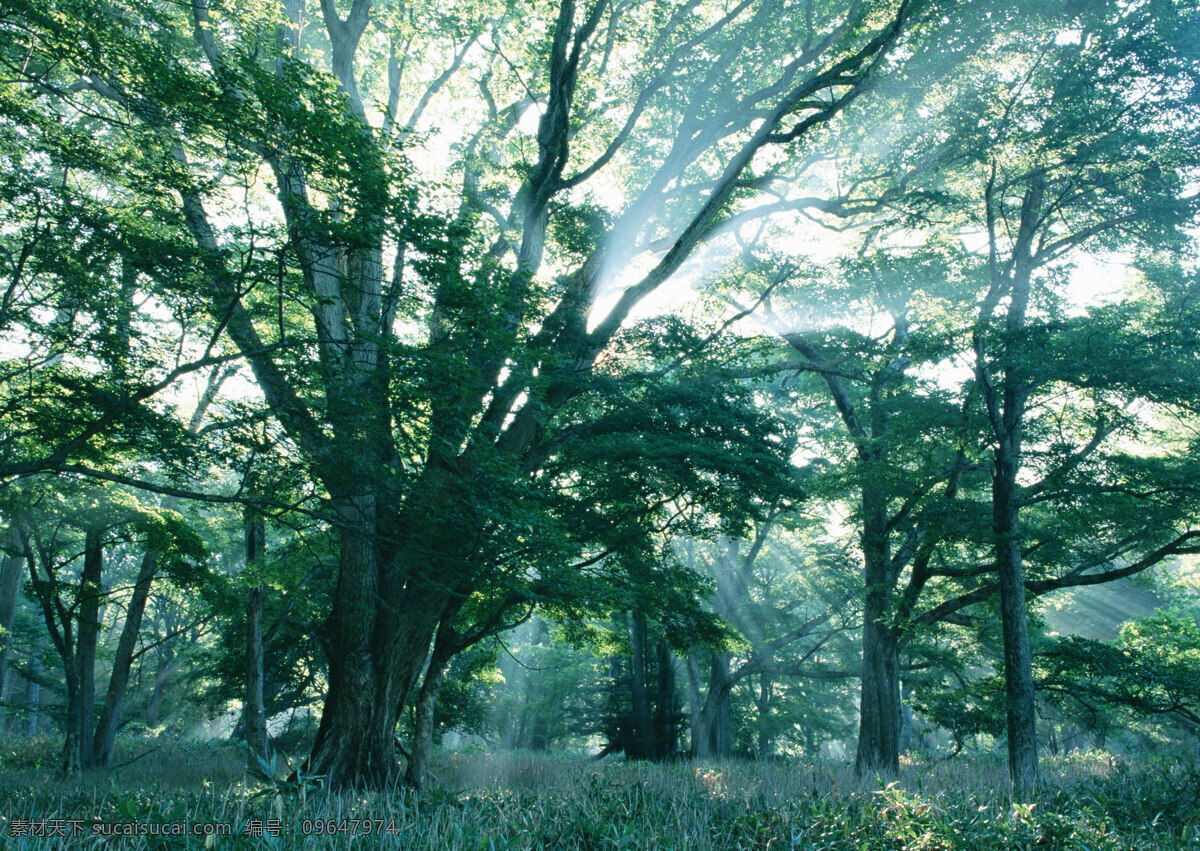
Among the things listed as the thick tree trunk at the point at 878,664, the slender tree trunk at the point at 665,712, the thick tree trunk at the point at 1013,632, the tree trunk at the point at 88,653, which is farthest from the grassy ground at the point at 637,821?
the slender tree trunk at the point at 665,712

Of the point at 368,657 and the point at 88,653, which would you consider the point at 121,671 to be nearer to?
the point at 88,653

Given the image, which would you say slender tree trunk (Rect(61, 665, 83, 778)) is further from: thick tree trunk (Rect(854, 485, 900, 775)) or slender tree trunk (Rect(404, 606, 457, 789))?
thick tree trunk (Rect(854, 485, 900, 775))

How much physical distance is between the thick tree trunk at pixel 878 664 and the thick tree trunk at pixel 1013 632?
275 cm

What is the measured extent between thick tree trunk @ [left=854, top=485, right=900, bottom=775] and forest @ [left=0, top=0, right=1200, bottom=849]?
0.26 ft

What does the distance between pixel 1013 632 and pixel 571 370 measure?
7.57m

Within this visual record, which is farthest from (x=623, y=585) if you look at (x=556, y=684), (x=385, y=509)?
(x=556, y=684)

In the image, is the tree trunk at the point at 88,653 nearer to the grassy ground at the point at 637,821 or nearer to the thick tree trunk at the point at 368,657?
the thick tree trunk at the point at 368,657

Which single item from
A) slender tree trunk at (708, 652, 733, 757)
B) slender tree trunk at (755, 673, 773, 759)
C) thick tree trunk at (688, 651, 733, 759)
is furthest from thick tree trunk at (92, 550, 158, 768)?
slender tree trunk at (755, 673, 773, 759)

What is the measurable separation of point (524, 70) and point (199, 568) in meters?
10.8

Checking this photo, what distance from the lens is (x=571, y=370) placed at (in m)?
9.67

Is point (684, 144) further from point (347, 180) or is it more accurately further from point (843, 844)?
point (843, 844)

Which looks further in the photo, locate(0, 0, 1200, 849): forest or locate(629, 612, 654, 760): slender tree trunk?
locate(629, 612, 654, 760): slender tree trunk

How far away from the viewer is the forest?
5703 millimetres

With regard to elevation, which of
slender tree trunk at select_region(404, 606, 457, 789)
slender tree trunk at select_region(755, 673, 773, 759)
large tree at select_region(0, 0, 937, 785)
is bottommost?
slender tree trunk at select_region(755, 673, 773, 759)
